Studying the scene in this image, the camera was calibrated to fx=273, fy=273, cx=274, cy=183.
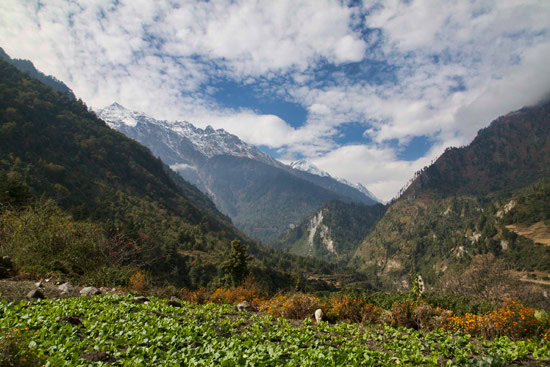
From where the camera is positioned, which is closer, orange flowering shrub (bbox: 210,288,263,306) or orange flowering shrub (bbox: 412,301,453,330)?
orange flowering shrub (bbox: 412,301,453,330)

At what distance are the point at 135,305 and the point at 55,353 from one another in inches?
201

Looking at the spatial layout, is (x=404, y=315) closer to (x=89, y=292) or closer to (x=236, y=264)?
(x=89, y=292)

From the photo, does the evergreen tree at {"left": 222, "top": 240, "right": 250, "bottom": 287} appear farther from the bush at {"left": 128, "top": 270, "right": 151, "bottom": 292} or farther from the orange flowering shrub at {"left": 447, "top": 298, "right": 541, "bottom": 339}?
the orange flowering shrub at {"left": 447, "top": 298, "right": 541, "bottom": 339}

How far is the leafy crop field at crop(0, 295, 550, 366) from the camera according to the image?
6266mm

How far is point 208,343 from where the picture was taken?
24.6 ft

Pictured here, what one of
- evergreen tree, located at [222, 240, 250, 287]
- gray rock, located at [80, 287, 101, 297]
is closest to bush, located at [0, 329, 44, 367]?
gray rock, located at [80, 287, 101, 297]

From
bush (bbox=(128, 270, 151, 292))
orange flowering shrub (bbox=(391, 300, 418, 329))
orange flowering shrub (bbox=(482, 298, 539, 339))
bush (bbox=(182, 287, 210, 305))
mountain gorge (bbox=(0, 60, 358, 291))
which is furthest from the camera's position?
mountain gorge (bbox=(0, 60, 358, 291))

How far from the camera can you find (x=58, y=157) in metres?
110

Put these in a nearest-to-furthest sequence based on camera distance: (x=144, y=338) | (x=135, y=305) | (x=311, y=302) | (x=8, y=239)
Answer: (x=144, y=338), (x=135, y=305), (x=311, y=302), (x=8, y=239)

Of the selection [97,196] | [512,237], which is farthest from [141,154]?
[512,237]

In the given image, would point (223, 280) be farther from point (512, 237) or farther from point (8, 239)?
point (512, 237)

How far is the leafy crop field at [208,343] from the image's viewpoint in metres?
6.27

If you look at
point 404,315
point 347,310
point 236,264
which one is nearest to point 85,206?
point 236,264

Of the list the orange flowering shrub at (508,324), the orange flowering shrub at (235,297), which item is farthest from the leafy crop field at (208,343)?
the orange flowering shrub at (235,297)
